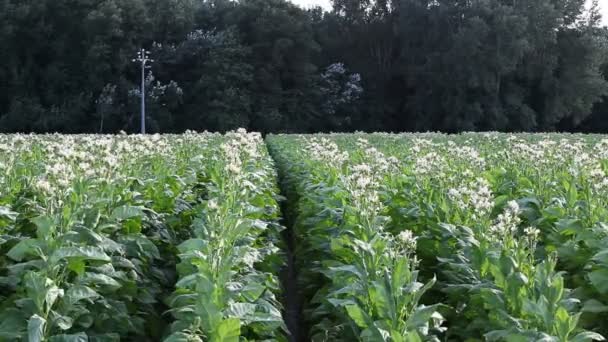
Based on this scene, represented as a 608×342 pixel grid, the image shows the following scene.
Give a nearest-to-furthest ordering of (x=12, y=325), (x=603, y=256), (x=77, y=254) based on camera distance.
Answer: (x=12, y=325)
(x=77, y=254)
(x=603, y=256)

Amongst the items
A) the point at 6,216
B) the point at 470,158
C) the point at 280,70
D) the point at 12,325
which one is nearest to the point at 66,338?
the point at 12,325

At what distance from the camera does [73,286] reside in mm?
3422

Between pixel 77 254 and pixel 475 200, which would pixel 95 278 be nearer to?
pixel 77 254

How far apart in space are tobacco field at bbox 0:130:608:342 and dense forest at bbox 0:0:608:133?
40.6 meters

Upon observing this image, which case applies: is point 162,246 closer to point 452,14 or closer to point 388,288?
point 388,288

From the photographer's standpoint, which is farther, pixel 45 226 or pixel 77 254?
pixel 45 226

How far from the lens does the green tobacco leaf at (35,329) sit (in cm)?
288

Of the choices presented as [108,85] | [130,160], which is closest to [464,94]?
[108,85]

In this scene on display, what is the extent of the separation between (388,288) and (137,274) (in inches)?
83.7

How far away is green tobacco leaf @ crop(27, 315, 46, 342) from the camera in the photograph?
288cm

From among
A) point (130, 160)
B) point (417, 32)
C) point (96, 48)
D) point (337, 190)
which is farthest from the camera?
point (417, 32)

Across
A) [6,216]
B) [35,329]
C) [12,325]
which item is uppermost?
[6,216]

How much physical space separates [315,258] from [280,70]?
46.9m

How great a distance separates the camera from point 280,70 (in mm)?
52531
